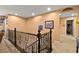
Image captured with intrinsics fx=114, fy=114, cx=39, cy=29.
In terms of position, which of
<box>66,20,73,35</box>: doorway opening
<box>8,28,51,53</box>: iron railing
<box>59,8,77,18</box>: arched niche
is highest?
<box>59,8,77,18</box>: arched niche

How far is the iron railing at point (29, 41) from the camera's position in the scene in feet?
8.50

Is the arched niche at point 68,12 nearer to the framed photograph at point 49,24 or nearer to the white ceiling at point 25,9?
the white ceiling at point 25,9

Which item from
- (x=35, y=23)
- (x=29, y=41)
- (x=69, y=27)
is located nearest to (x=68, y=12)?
(x=69, y=27)

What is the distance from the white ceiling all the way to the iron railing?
17.1 inches

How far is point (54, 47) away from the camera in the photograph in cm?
253

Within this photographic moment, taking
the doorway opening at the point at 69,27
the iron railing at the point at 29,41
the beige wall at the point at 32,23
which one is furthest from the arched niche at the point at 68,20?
the iron railing at the point at 29,41

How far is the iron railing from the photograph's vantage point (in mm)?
2590

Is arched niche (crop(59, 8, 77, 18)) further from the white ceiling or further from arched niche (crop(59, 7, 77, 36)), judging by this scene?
the white ceiling

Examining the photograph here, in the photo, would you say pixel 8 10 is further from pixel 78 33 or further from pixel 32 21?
pixel 78 33

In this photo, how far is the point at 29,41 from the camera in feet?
8.79

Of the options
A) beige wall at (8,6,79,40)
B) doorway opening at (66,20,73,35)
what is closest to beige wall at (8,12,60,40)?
beige wall at (8,6,79,40)

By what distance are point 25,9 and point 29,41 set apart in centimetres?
75

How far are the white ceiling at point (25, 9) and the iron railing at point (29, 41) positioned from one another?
1.43 feet
